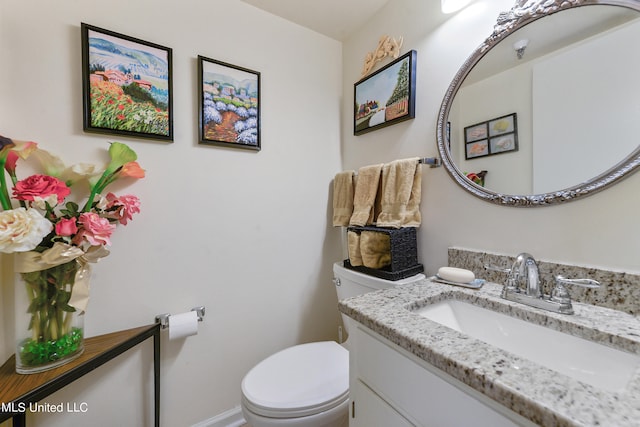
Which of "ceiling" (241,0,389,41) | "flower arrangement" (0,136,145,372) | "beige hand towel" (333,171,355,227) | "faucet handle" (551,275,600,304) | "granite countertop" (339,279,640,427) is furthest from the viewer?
"beige hand towel" (333,171,355,227)

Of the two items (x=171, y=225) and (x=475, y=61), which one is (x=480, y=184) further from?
(x=171, y=225)

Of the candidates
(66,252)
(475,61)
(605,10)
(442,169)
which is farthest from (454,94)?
(66,252)

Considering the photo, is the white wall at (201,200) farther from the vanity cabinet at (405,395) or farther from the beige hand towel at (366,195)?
the vanity cabinet at (405,395)

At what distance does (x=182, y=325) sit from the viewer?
1.06 metres

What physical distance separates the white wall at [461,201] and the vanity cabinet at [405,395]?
0.58 m

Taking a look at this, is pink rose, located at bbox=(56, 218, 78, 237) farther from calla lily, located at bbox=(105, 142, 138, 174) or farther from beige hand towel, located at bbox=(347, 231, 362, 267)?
beige hand towel, located at bbox=(347, 231, 362, 267)

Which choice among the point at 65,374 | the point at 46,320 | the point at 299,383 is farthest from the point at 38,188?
the point at 299,383

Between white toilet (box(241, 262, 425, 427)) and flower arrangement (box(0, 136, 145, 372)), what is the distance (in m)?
0.63

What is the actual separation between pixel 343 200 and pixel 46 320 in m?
1.26

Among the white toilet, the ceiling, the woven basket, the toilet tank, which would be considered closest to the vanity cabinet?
the white toilet

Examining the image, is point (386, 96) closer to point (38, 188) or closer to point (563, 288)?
point (563, 288)

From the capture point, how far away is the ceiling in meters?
1.27

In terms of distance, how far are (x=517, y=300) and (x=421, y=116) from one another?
2.68 ft

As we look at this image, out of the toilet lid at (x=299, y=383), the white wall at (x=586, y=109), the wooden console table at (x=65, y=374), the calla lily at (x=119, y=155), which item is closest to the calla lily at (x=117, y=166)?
the calla lily at (x=119, y=155)
